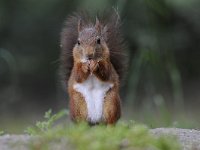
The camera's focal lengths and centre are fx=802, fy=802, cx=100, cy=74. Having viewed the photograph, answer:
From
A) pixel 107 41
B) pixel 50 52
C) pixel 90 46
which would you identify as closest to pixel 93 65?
pixel 90 46

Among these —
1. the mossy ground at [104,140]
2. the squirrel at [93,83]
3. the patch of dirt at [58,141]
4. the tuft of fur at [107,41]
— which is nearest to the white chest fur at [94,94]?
the squirrel at [93,83]

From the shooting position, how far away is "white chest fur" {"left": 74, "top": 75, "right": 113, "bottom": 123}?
6.09 metres

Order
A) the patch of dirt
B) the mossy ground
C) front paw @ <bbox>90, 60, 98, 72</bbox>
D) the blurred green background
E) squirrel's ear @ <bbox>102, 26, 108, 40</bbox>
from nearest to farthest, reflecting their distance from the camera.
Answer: the mossy ground, the patch of dirt, front paw @ <bbox>90, 60, 98, 72</bbox>, squirrel's ear @ <bbox>102, 26, 108, 40</bbox>, the blurred green background

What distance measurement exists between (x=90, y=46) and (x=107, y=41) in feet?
1.29

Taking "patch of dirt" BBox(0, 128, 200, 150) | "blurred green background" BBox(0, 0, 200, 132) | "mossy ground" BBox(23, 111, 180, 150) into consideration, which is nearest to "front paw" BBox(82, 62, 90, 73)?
"patch of dirt" BBox(0, 128, 200, 150)

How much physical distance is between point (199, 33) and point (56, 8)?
7.47 ft

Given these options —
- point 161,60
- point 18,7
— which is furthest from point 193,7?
point 161,60

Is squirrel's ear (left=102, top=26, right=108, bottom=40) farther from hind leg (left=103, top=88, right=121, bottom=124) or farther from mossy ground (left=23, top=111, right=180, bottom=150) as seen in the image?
mossy ground (left=23, top=111, right=180, bottom=150)

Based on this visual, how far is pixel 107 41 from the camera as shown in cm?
648

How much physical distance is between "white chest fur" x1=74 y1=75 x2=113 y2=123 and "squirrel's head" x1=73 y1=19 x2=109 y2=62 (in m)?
0.16

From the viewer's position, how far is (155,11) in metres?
8.51

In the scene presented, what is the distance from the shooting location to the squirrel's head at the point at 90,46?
6074 mm

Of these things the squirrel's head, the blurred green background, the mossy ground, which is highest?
the blurred green background

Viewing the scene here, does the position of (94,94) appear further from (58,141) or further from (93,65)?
(58,141)
